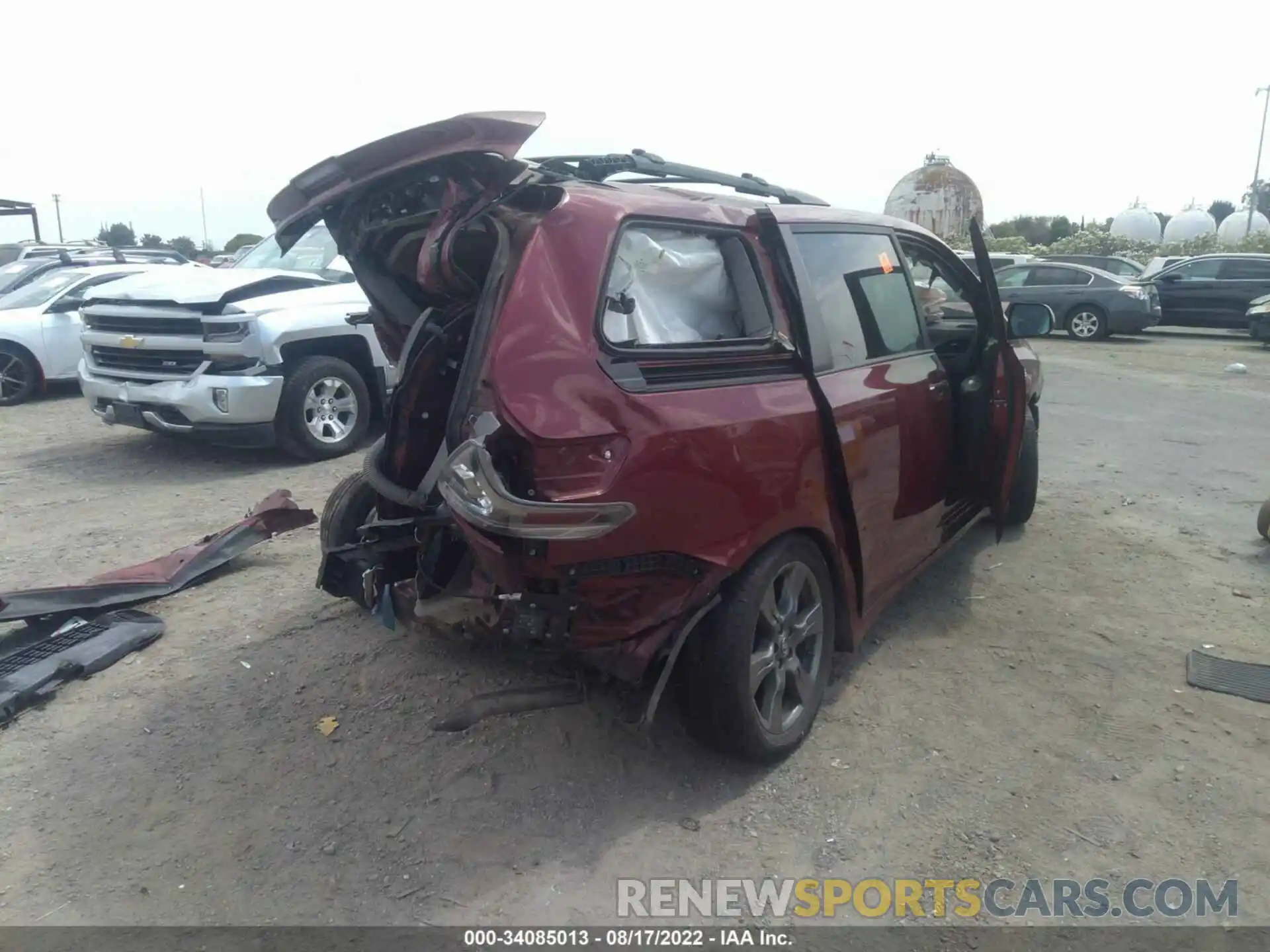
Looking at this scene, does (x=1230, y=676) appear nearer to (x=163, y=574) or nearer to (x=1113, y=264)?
(x=163, y=574)

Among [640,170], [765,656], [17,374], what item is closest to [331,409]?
[640,170]

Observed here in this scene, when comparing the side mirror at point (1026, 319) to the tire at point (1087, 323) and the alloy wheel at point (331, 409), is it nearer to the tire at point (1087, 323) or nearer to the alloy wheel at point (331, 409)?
the alloy wheel at point (331, 409)

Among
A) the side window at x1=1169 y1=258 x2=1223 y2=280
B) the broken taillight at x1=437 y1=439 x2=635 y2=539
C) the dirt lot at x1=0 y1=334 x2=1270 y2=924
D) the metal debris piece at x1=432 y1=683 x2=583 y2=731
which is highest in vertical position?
the side window at x1=1169 y1=258 x2=1223 y2=280

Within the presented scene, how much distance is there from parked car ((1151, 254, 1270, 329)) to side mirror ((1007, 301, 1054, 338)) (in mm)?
15563

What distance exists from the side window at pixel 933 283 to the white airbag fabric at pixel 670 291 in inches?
60.6

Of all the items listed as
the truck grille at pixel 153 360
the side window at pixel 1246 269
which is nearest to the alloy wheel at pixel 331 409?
the truck grille at pixel 153 360

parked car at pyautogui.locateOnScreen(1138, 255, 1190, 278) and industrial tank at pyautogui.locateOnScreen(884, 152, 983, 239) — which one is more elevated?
industrial tank at pyautogui.locateOnScreen(884, 152, 983, 239)

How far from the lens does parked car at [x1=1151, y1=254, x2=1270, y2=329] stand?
1789 cm

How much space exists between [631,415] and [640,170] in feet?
4.28

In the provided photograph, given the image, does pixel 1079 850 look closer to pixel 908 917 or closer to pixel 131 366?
pixel 908 917

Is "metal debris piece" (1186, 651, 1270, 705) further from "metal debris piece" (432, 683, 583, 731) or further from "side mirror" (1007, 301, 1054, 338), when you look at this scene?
"metal debris piece" (432, 683, 583, 731)

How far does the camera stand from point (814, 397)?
3391mm

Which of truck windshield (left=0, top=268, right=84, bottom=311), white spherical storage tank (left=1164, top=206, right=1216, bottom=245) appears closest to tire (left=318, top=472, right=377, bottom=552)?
truck windshield (left=0, top=268, right=84, bottom=311)

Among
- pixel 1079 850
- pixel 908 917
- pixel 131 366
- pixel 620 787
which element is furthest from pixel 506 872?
pixel 131 366
